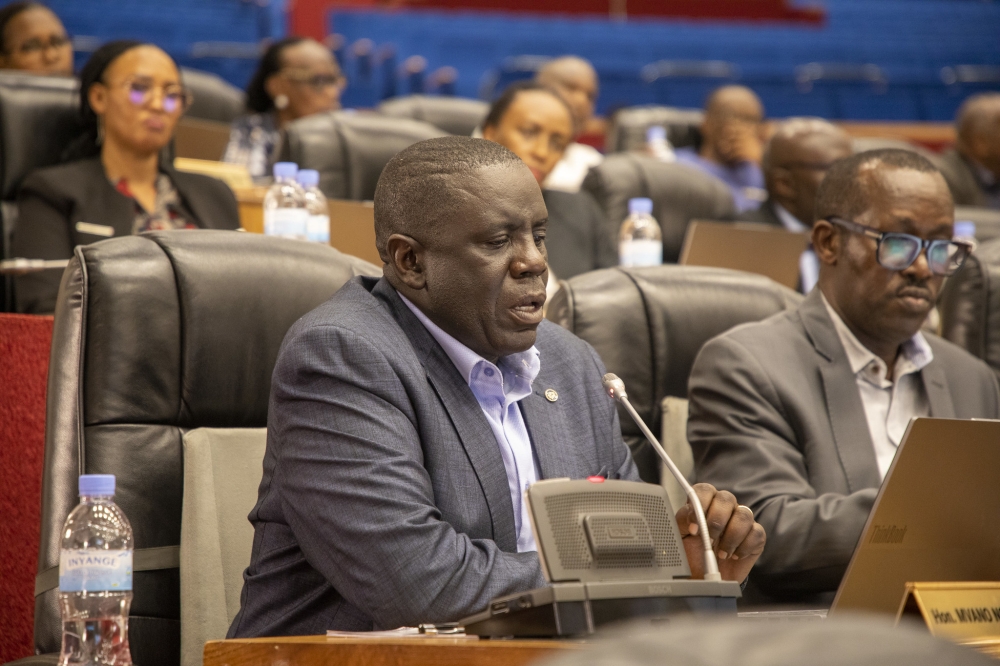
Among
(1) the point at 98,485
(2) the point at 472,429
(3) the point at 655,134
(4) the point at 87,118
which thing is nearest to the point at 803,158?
(3) the point at 655,134

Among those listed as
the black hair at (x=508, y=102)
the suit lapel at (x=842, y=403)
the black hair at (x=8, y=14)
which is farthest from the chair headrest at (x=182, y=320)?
the black hair at (x=8, y=14)

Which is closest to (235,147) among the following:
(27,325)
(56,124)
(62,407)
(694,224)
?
(56,124)

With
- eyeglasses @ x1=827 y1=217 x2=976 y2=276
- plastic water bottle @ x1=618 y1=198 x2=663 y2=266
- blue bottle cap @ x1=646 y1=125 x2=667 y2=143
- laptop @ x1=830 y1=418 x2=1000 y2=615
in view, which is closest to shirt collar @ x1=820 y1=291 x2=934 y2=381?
eyeglasses @ x1=827 y1=217 x2=976 y2=276

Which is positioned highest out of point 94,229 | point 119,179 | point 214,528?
point 119,179

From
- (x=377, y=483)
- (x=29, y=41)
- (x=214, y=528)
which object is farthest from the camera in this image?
(x=29, y=41)

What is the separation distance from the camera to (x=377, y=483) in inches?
59.5

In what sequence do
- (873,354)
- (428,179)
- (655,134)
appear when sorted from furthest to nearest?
1. (655,134)
2. (873,354)
3. (428,179)

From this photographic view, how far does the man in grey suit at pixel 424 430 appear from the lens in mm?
1497

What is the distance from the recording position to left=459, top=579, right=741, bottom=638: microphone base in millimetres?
1168

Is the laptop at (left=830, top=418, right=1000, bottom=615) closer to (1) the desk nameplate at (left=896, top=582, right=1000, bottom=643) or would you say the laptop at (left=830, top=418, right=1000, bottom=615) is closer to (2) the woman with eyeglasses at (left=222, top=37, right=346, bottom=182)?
(1) the desk nameplate at (left=896, top=582, right=1000, bottom=643)

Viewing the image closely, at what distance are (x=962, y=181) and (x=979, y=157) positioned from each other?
25cm

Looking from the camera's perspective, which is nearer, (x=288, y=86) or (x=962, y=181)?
(x=288, y=86)

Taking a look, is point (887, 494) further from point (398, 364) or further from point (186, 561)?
point (186, 561)

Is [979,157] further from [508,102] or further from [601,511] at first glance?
[601,511]
